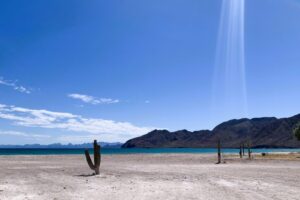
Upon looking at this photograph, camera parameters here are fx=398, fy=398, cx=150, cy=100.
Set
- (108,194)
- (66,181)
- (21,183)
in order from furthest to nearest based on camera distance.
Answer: (66,181), (21,183), (108,194)

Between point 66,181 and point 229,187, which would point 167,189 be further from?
point 66,181

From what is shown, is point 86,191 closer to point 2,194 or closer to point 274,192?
point 2,194

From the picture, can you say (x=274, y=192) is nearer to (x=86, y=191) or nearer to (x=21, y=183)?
(x=86, y=191)

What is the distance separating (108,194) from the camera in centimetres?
1584

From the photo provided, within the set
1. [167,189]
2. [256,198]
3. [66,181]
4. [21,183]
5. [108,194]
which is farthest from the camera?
[66,181]

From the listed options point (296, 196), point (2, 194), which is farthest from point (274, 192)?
point (2, 194)

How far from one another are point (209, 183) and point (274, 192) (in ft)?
12.8

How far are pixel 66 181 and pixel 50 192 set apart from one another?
402cm

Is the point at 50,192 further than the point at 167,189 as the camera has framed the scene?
No

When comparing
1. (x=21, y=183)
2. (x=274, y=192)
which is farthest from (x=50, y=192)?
(x=274, y=192)

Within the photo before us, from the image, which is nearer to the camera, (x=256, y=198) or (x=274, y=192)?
(x=256, y=198)

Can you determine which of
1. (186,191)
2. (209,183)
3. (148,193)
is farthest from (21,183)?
(209,183)

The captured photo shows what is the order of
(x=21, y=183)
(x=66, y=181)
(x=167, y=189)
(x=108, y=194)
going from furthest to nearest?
(x=66, y=181)
(x=21, y=183)
(x=167, y=189)
(x=108, y=194)

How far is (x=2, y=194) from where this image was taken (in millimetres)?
15242
